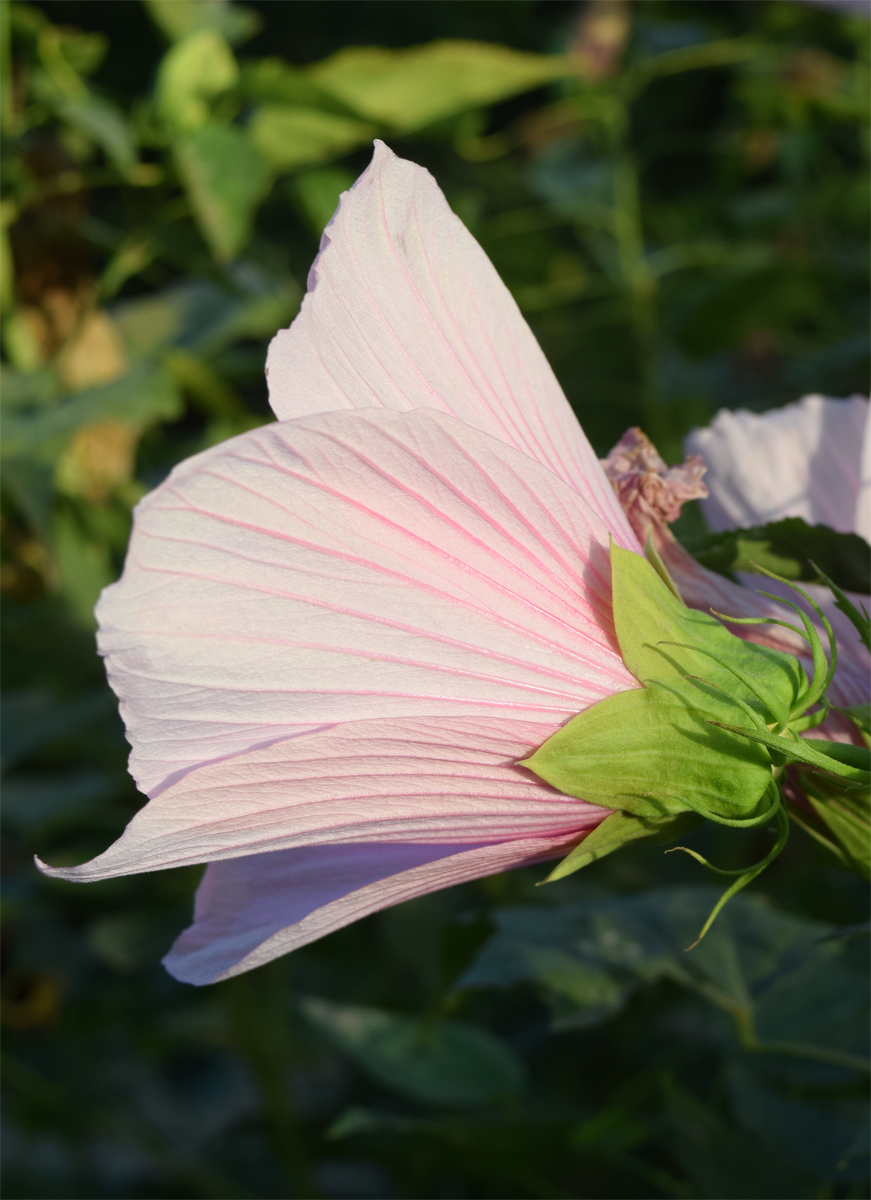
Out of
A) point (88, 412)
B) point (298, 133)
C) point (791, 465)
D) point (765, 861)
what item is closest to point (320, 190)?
point (298, 133)

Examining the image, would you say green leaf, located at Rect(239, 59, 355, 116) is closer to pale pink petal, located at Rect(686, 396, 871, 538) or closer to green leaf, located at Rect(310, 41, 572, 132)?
green leaf, located at Rect(310, 41, 572, 132)

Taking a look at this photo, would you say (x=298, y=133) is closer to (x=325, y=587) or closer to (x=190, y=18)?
(x=190, y=18)

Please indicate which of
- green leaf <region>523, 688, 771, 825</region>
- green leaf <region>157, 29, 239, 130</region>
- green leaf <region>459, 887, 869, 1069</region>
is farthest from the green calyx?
green leaf <region>157, 29, 239, 130</region>

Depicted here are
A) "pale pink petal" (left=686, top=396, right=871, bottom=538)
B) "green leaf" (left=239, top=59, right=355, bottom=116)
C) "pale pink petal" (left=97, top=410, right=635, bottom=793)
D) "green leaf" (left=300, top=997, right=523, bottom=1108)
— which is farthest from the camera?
"green leaf" (left=239, top=59, right=355, bottom=116)

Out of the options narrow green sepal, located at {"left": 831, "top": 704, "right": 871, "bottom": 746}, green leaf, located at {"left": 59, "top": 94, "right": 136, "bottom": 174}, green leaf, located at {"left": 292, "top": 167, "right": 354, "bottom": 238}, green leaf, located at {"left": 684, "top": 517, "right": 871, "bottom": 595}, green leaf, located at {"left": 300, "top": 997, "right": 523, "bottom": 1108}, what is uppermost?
green leaf, located at {"left": 59, "top": 94, "right": 136, "bottom": 174}

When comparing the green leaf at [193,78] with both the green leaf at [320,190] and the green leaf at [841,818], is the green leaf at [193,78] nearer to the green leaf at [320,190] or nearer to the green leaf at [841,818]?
the green leaf at [320,190]

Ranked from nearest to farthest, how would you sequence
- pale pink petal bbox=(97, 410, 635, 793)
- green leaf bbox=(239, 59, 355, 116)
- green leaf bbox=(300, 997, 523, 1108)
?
pale pink petal bbox=(97, 410, 635, 793), green leaf bbox=(300, 997, 523, 1108), green leaf bbox=(239, 59, 355, 116)

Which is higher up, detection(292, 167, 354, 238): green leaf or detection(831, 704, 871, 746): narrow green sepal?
detection(292, 167, 354, 238): green leaf
